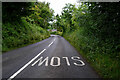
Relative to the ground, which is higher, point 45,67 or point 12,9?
point 12,9

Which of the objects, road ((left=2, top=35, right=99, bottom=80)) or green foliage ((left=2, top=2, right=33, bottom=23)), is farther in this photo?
green foliage ((left=2, top=2, right=33, bottom=23))

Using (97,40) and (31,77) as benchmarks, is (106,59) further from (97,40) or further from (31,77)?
(31,77)

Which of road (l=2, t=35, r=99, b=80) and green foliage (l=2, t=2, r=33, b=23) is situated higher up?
green foliage (l=2, t=2, r=33, b=23)

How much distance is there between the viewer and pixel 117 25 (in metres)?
5.30

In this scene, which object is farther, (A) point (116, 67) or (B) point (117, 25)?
(B) point (117, 25)

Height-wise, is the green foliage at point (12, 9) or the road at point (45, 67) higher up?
the green foliage at point (12, 9)

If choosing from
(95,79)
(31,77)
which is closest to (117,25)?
(95,79)

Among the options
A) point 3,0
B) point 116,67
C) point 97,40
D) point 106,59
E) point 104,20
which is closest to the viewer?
point 116,67

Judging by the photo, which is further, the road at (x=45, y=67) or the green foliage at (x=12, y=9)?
the green foliage at (x=12, y=9)

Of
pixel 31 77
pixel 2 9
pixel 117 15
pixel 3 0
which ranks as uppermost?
pixel 3 0

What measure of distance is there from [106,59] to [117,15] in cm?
239

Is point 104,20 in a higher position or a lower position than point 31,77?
higher

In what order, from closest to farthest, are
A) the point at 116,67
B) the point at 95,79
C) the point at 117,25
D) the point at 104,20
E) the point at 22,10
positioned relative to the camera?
the point at 95,79 < the point at 116,67 < the point at 117,25 < the point at 104,20 < the point at 22,10

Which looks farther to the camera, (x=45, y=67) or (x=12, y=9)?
(x=12, y=9)
